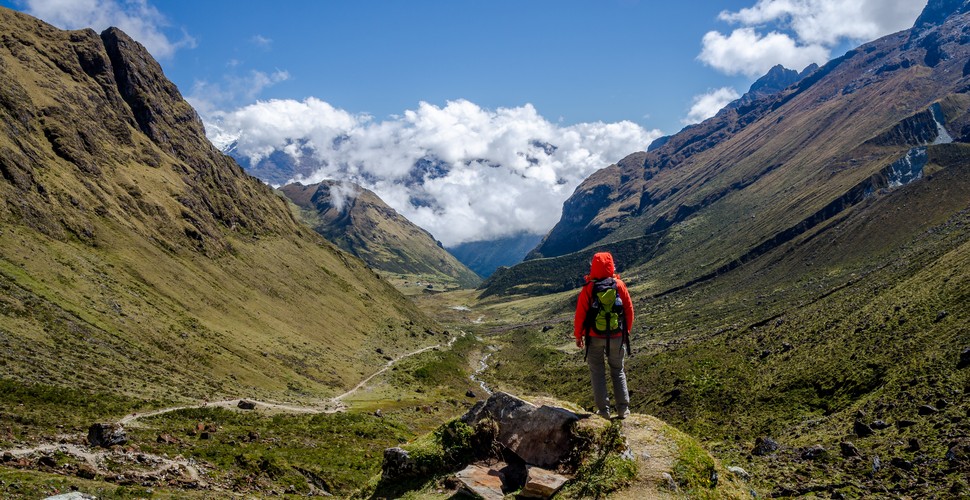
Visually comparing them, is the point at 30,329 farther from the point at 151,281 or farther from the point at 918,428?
the point at 918,428

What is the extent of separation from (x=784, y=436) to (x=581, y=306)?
35.5 m

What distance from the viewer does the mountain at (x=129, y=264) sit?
7850cm

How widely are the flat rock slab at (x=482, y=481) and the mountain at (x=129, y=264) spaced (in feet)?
184

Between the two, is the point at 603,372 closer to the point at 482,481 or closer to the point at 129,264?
the point at 482,481

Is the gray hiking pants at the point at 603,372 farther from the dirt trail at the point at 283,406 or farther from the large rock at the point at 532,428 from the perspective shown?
the dirt trail at the point at 283,406

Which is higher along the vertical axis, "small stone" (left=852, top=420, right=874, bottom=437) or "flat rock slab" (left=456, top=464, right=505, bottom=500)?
"flat rock slab" (left=456, top=464, right=505, bottom=500)

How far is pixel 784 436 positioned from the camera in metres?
45.3

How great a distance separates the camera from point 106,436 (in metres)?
37.0

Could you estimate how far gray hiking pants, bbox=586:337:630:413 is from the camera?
19359 mm

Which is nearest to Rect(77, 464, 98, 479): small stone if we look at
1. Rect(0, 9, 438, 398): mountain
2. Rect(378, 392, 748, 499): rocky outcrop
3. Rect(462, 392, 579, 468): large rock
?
Rect(378, 392, 748, 499): rocky outcrop

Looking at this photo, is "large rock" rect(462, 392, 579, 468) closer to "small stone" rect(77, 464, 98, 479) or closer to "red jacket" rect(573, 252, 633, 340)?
"red jacket" rect(573, 252, 633, 340)

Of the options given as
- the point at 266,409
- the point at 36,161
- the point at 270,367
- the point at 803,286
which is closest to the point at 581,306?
the point at 266,409

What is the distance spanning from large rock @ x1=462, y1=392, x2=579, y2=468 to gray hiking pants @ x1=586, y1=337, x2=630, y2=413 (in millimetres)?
1278

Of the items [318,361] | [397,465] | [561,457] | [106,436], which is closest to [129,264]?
[318,361]
